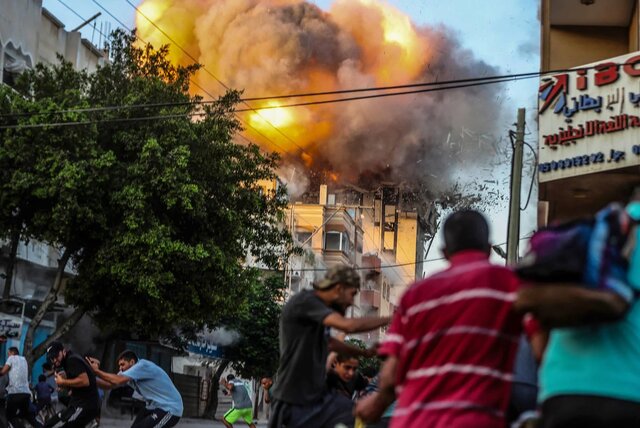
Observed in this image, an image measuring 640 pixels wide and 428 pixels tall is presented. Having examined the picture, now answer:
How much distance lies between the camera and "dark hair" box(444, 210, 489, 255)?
4676mm

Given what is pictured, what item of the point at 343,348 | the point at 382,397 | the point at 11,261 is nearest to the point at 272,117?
the point at 11,261

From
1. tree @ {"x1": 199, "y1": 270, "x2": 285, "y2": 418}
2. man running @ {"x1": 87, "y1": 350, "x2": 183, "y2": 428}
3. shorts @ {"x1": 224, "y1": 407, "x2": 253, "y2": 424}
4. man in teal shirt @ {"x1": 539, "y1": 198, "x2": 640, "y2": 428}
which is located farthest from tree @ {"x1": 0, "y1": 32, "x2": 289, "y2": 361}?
man in teal shirt @ {"x1": 539, "y1": 198, "x2": 640, "y2": 428}

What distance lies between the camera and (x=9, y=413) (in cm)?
1944

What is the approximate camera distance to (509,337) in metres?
4.47

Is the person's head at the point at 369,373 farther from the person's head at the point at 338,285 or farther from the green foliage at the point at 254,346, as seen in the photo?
the green foliage at the point at 254,346

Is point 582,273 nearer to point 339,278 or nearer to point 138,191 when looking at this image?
point 339,278

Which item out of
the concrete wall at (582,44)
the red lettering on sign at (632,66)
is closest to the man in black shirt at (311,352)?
the red lettering on sign at (632,66)

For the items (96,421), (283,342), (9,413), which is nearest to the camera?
(283,342)

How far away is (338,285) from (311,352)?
0.56 meters

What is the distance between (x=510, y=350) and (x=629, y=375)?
26.5 inches

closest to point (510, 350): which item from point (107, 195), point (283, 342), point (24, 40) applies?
point (283, 342)

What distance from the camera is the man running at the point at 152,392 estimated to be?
11836mm

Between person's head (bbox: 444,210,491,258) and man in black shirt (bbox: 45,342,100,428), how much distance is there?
8.02 m

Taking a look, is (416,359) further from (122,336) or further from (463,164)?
(463,164)
